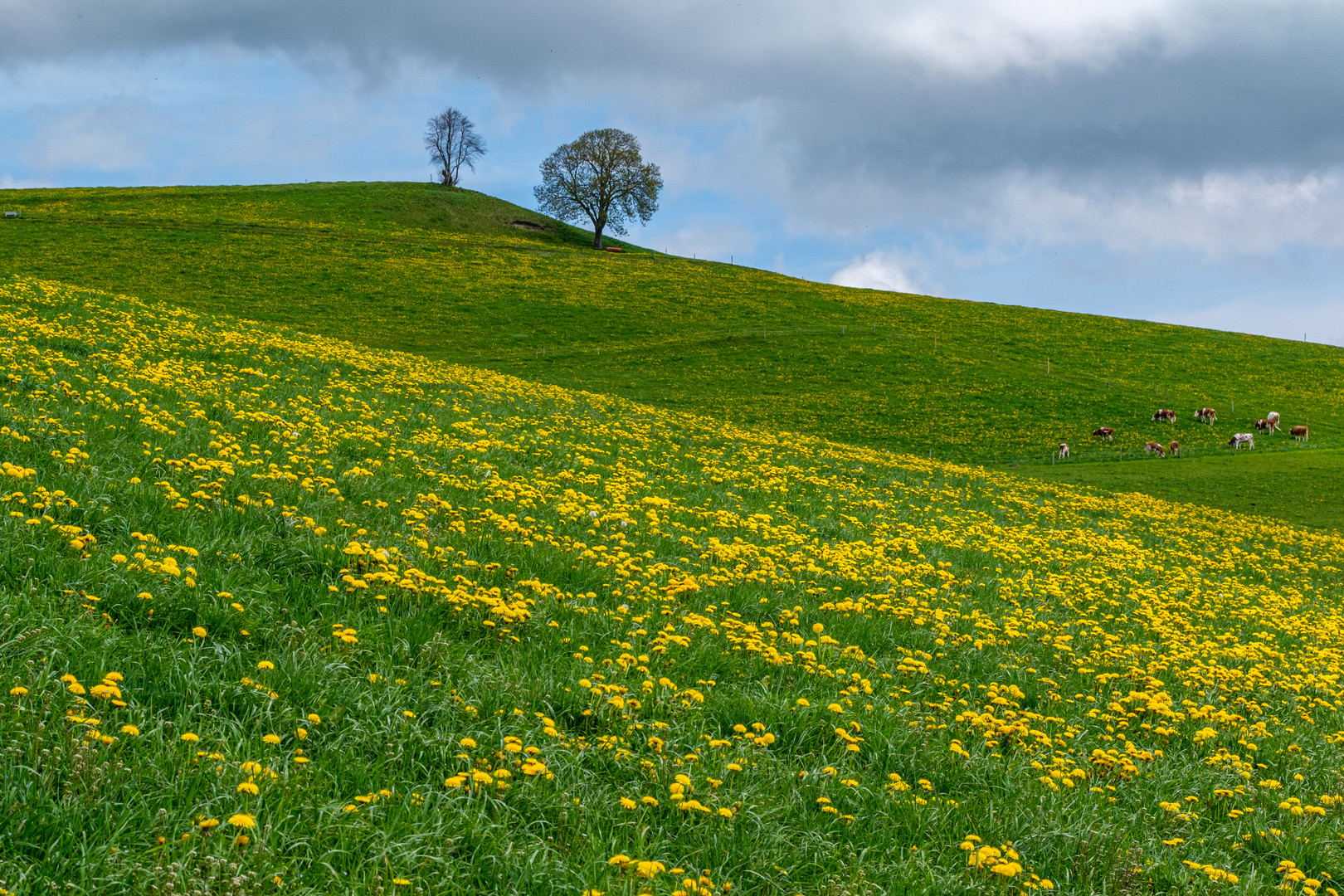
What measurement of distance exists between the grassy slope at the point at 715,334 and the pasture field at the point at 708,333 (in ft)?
0.74

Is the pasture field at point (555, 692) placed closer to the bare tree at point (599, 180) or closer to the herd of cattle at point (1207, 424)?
the herd of cattle at point (1207, 424)

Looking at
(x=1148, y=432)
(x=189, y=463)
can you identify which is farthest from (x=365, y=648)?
(x=1148, y=432)

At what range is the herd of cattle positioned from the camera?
1545 inches

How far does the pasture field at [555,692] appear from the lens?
14.2 feet

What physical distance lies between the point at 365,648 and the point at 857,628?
16.5 feet

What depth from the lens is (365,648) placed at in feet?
20.3

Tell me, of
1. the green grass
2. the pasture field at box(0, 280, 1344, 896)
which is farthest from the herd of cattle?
the pasture field at box(0, 280, 1344, 896)

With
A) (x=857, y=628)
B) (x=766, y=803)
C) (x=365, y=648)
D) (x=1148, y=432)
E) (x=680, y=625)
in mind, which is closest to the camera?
(x=766, y=803)

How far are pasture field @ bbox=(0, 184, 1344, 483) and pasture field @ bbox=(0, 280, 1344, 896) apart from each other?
87.5 ft

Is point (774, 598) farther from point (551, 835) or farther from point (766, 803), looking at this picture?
point (551, 835)

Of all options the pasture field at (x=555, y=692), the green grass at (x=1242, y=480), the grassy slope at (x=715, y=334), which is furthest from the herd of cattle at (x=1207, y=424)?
the pasture field at (x=555, y=692)

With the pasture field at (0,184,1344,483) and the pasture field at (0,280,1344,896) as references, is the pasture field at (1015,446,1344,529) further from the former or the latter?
the pasture field at (0,280,1344,896)

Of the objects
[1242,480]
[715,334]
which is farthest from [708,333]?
[1242,480]

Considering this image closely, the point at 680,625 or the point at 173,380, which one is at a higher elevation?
the point at 173,380
